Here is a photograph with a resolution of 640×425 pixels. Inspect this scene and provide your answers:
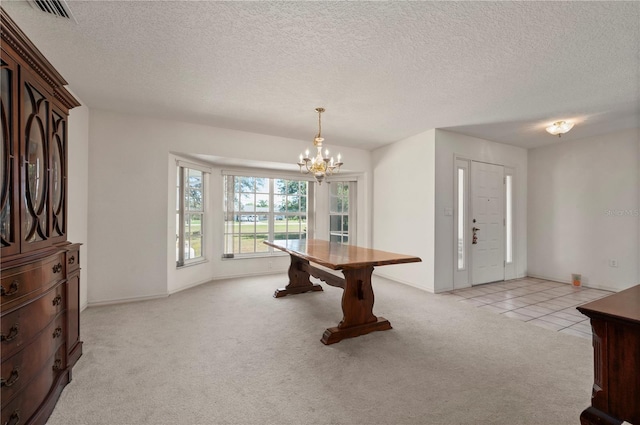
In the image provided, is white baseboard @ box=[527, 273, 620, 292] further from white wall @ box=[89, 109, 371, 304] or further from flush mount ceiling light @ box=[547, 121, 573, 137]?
white wall @ box=[89, 109, 371, 304]

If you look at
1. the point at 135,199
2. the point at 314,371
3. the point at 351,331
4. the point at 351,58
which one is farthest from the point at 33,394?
the point at 351,58

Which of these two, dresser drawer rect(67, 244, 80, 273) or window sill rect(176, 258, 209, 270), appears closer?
dresser drawer rect(67, 244, 80, 273)

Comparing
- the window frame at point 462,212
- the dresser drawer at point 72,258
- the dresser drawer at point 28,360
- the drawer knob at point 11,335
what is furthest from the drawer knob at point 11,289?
the window frame at point 462,212

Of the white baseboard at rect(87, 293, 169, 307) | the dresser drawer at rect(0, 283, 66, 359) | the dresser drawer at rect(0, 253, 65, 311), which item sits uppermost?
the dresser drawer at rect(0, 253, 65, 311)

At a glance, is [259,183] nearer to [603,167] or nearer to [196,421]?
[196,421]

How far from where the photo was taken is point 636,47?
2.21m

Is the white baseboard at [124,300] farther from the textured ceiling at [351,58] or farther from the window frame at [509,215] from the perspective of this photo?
the window frame at [509,215]

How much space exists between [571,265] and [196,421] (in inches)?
237

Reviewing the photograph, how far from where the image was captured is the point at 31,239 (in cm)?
157

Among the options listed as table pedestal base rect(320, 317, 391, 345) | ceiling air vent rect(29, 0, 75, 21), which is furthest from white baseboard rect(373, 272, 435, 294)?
ceiling air vent rect(29, 0, 75, 21)

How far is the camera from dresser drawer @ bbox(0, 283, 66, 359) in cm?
129

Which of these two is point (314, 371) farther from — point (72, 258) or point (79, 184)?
point (79, 184)

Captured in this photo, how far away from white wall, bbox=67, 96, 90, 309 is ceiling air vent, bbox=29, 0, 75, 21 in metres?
1.55

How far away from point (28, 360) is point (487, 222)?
18.4ft
